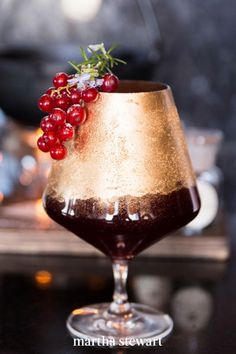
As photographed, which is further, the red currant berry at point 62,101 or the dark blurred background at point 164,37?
Answer: the dark blurred background at point 164,37

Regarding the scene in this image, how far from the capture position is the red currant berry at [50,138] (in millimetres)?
866

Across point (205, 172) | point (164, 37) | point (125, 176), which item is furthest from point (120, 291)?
point (164, 37)

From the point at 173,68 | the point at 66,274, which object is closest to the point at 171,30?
the point at 173,68

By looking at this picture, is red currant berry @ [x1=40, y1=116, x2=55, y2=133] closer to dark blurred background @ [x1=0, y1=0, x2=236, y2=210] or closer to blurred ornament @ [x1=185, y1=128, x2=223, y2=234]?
blurred ornament @ [x1=185, y1=128, x2=223, y2=234]

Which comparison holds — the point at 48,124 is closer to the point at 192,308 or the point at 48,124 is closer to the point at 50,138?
the point at 50,138

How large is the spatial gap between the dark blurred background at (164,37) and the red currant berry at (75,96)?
0.61 m

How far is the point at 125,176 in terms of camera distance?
2.89 feet

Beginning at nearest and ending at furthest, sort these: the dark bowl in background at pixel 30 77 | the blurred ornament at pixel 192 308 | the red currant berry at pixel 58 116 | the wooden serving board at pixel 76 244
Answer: the red currant berry at pixel 58 116 < the blurred ornament at pixel 192 308 < the wooden serving board at pixel 76 244 < the dark bowl in background at pixel 30 77

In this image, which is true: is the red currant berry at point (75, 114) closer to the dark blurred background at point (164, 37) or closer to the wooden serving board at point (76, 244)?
the wooden serving board at point (76, 244)

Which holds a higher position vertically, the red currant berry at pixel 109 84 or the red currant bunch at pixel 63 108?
the red currant berry at pixel 109 84

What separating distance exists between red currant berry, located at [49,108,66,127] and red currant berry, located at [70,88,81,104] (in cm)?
2

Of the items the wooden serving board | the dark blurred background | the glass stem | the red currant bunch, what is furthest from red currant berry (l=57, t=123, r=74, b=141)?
the dark blurred background

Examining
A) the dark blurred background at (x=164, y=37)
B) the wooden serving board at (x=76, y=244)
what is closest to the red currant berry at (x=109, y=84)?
the wooden serving board at (x=76, y=244)

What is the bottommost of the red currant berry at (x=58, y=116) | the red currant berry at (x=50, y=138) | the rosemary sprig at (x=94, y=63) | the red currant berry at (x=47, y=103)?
the red currant berry at (x=50, y=138)
